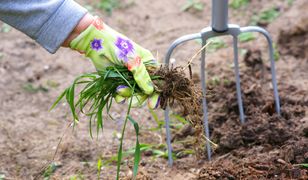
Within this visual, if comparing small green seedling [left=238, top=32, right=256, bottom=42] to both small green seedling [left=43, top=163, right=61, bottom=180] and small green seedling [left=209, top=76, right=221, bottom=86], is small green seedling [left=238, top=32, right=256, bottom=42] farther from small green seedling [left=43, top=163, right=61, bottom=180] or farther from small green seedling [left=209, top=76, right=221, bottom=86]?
small green seedling [left=43, top=163, right=61, bottom=180]

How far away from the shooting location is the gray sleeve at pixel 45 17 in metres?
2.01

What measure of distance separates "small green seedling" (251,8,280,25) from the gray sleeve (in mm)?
2021

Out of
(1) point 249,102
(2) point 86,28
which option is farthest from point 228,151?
(2) point 86,28

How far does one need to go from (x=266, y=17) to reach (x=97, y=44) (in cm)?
206

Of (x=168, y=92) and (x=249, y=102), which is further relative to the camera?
(x=249, y=102)

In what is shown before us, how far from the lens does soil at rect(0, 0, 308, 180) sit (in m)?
2.51

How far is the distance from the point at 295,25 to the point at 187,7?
1.00 metres

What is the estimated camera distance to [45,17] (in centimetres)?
204

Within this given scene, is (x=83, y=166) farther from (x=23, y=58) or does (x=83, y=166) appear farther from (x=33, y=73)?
(x=23, y=58)

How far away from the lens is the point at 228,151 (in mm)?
2604

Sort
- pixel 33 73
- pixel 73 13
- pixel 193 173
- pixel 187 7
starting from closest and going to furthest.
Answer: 1. pixel 73 13
2. pixel 193 173
3. pixel 33 73
4. pixel 187 7

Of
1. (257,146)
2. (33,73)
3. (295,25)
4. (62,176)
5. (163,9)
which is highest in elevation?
(163,9)

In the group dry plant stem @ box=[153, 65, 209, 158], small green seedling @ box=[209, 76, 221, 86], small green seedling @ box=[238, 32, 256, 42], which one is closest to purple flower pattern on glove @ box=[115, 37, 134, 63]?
dry plant stem @ box=[153, 65, 209, 158]

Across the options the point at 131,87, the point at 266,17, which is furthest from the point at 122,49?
the point at 266,17
